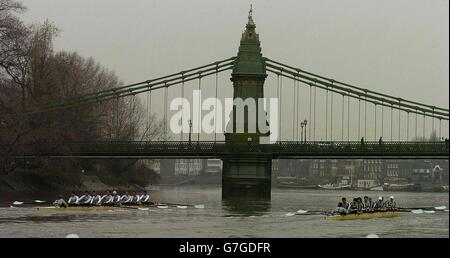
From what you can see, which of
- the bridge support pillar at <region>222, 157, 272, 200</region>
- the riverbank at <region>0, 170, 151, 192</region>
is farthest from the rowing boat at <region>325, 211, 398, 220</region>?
the riverbank at <region>0, 170, 151, 192</region>

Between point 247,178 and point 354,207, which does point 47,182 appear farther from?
point 354,207

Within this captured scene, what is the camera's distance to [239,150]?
7531 cm

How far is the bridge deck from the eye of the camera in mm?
75188

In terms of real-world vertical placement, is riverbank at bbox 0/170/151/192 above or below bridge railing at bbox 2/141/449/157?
below

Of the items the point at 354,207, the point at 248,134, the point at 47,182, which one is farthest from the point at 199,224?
the point at 47,182

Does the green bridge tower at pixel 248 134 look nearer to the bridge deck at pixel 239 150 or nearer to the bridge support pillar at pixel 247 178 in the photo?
the bridge support pillar at pixel 247 178

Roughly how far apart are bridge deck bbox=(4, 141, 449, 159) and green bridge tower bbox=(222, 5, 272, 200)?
66 centimetres

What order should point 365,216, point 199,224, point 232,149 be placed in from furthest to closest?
point 232,149 < point 365,216 < point 199,224

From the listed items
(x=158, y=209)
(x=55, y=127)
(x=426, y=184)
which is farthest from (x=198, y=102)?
(x=426, y=184)

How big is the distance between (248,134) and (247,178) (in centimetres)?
363

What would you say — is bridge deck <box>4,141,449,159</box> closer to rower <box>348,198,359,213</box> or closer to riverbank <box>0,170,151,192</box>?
riverbank <box>0,170,151,192</box>

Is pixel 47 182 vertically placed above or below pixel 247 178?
below
